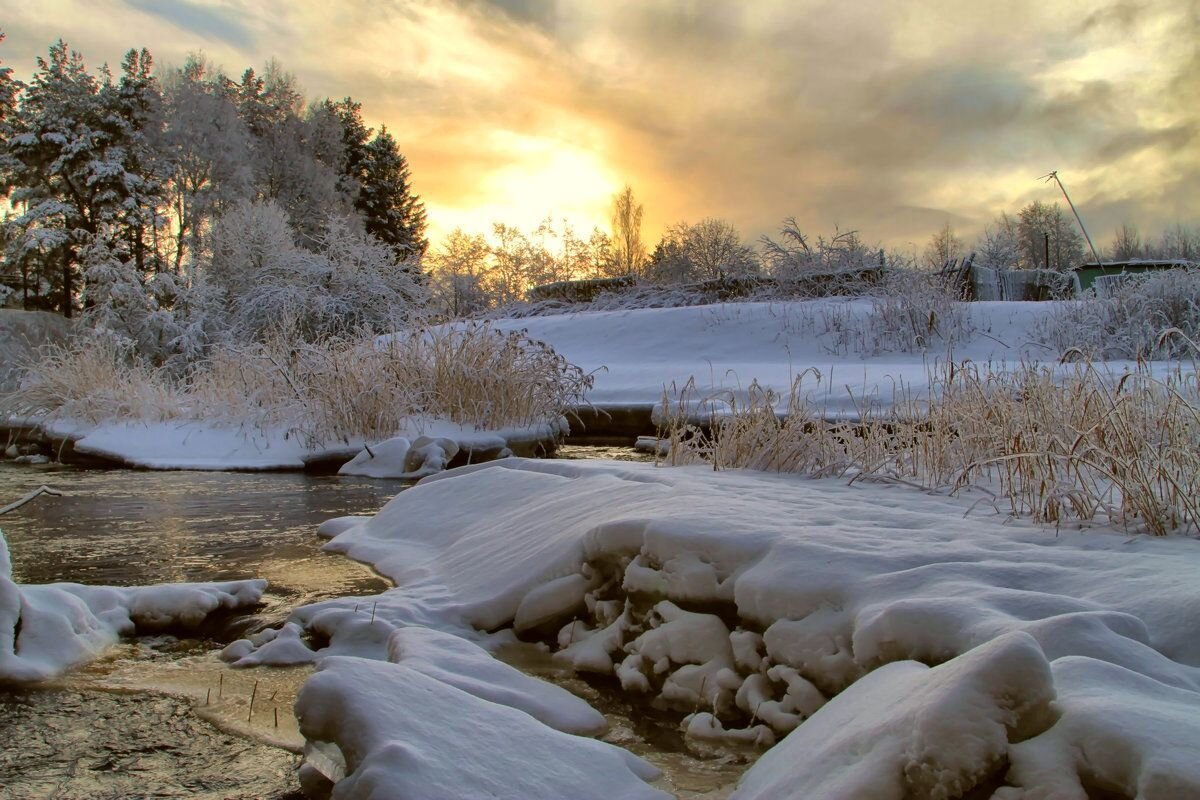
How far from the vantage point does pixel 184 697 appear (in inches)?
84.7

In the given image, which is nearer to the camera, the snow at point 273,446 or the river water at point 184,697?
the river water at point 184,697

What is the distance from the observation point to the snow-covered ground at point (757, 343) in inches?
353

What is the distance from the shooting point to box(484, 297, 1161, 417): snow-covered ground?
8.96 m

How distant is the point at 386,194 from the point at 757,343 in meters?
22.5

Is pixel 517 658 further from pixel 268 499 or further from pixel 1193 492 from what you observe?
pixel 268 499

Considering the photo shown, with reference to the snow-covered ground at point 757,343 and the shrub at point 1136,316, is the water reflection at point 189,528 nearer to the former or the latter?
the snow-covered ground at point 757,343

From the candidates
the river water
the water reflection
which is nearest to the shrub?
the water reflection

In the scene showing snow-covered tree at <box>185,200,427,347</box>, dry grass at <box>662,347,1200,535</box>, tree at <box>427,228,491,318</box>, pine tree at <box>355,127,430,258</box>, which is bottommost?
dry grass at <box>662,347,1200,535</box>

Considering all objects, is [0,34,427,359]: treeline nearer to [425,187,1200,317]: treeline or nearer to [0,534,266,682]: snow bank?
[425,187,1200,317]: treeline

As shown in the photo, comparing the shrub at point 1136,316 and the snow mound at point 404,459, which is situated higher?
the shrub at point 1136,316

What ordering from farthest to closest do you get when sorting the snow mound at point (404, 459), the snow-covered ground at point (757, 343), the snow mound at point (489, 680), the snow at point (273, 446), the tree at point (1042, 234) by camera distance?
1. the tree at point (1042, 234)
2. the snow-covered ground at point (757, 343)
3. the snow at point (273, 446)
4. the snow mound at point (404, 459)
5. the snow mound at point (489, 680)

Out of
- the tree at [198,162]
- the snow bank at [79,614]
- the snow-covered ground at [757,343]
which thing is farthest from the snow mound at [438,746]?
the tree at [198,162]

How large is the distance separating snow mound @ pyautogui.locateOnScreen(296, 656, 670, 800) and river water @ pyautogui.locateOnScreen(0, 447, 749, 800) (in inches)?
7.9

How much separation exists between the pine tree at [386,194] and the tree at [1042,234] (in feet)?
86.3
